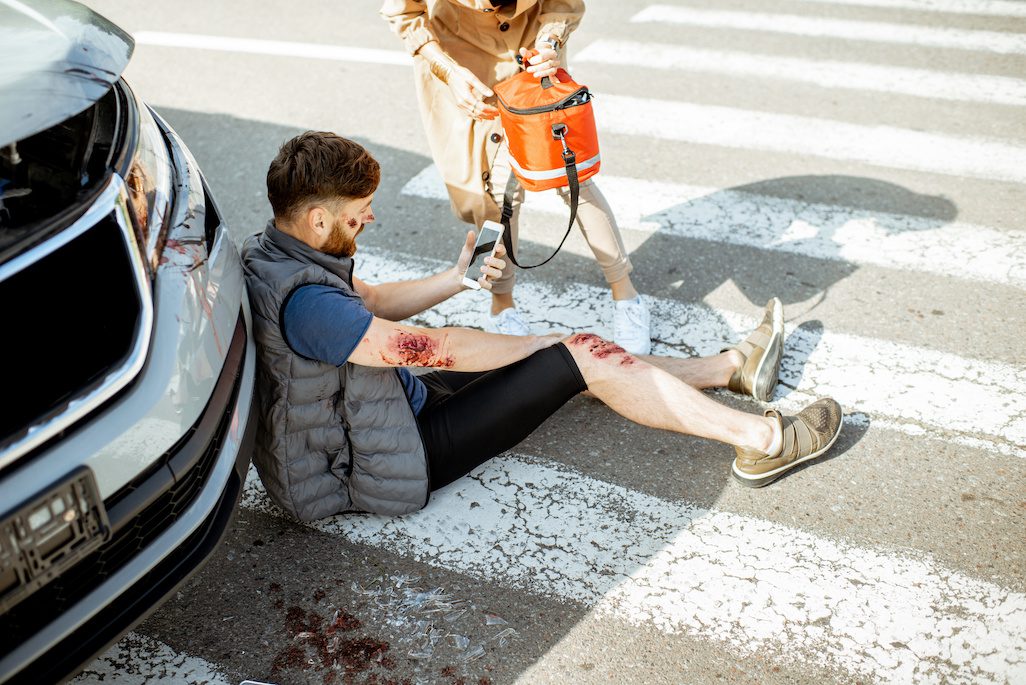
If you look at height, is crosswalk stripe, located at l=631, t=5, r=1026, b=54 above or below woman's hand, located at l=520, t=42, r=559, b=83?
below

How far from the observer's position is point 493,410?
3299 mm

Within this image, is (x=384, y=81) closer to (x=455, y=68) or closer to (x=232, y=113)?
(x=232, y=113)

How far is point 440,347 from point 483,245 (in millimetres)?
544

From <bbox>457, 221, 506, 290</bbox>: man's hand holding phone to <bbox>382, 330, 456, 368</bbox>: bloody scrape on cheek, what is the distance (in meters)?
0.39

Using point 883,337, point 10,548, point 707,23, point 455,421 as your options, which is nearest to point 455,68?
point 455,421

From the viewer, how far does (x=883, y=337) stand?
417 centimetres

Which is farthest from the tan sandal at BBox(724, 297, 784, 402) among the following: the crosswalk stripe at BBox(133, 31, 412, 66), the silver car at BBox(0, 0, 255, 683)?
the crosswalk stripe at BBox(133, 31, 412, 66)

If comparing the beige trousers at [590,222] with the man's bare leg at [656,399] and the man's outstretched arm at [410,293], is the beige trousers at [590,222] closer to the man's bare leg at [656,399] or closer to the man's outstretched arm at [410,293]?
the man's outstretched arm at [410,293]

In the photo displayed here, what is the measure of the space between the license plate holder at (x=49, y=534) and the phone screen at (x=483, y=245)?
5.57 ft

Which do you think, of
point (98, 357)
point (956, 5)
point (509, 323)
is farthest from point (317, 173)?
point (956, 5)

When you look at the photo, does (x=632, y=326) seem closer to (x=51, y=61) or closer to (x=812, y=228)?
(x=812, y=228)

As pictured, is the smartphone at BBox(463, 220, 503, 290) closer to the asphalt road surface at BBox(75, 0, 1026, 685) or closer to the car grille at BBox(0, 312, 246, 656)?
the asphalt road surface at BBox(75, 0, 1026, 685)

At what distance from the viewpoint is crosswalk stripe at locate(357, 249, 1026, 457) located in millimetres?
3674

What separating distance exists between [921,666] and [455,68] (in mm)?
2612
